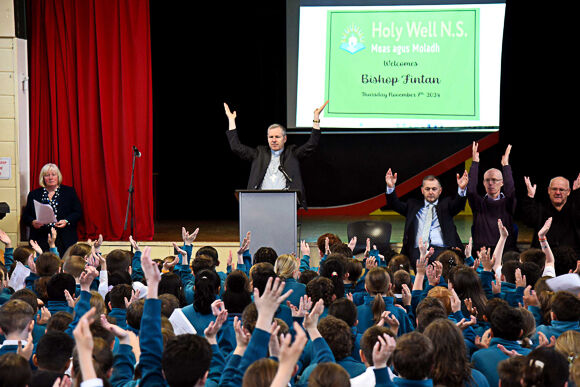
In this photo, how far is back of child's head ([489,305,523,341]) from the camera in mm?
2754

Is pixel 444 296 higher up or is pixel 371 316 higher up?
pixel 444 296

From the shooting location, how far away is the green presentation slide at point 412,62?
8.65 metres

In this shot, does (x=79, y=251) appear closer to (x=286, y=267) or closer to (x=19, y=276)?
(x=19, y=276)

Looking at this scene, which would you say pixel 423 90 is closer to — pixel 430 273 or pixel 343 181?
pixel 343 181

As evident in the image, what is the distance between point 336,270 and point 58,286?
1499mm

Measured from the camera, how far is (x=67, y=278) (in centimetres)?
362

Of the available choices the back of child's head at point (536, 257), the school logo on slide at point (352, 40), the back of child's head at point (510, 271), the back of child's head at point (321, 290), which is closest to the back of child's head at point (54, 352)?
the back of child's head at point (321, 290)

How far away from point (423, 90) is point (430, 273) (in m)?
4.98

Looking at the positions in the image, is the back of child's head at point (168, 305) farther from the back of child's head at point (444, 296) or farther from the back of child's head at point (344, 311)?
the back of child's head at point (444, 296)

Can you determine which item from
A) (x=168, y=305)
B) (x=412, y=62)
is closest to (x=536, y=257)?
(x=168, y=305)

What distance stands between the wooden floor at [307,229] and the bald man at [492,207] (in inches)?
56.9

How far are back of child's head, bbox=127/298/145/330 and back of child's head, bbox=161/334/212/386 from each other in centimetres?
86

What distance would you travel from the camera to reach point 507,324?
276 cm

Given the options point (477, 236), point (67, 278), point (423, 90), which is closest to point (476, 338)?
point (67, 278)
